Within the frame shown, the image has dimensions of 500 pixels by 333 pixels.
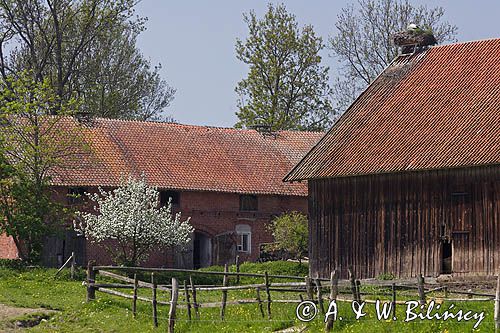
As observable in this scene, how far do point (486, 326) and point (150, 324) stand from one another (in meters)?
9.65

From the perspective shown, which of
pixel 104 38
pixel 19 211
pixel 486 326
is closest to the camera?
pixel 486 326

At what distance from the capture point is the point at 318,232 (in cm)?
4116

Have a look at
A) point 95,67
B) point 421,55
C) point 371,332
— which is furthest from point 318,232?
point 95,67

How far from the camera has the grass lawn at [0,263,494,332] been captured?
25891 mm

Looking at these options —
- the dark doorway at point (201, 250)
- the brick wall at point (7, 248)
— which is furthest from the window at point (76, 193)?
the dark doorway at point (201, 250)

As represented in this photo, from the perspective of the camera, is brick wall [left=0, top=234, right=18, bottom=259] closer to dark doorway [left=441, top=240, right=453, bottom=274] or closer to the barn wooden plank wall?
the barn wooden plank wall

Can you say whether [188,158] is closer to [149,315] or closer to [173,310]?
[149,315]

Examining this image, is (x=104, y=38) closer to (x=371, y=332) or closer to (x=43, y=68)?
(x=43, y=68)

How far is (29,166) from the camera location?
46.2 metres

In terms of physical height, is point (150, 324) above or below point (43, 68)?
below

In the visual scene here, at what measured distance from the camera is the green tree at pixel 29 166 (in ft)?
149

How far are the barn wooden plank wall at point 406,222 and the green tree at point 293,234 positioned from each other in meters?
9.51

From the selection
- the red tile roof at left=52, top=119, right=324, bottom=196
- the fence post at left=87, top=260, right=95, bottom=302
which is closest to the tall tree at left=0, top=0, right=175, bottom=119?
the red tile roof at left=52, top=119, right=324, bottom=196

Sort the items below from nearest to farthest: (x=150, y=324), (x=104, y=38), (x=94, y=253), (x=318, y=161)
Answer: (x=150, y=324) < (x=318, y=161) < (x=94, y=253) < (x=104, y=38)
